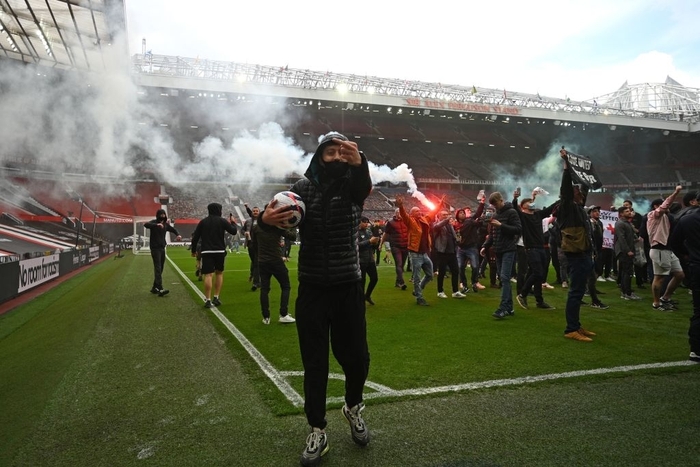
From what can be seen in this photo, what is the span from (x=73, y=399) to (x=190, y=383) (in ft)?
3.12

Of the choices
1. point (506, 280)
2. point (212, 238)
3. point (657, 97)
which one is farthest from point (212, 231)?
point (657, 97)

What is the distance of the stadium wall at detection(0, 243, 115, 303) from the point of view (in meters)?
8.97

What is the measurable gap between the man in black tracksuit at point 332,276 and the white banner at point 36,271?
1005 centimetres

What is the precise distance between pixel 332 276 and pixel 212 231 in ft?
18.6

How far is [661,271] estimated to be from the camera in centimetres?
732

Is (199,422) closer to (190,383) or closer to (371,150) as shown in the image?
(190,383)

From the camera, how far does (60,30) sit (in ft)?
57.2

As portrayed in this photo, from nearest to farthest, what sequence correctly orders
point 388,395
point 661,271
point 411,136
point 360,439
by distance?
point 360,439 < point 388,395 < point 661,271 < point 411,136

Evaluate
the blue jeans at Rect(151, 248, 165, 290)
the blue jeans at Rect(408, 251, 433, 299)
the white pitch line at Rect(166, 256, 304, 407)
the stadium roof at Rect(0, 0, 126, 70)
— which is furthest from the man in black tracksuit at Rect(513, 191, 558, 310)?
the stadium roof at Rect(0, 0, 126, 70)

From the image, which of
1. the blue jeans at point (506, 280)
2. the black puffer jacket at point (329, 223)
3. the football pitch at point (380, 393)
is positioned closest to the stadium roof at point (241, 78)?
the football pitch at point (380, 393)

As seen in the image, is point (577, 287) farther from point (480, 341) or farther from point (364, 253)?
point (364, 253)

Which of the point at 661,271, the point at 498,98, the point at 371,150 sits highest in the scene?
the point at 498,98

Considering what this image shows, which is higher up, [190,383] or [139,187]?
[139,187]

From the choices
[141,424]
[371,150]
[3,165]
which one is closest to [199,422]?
[141,424]
